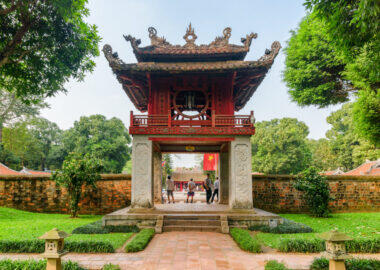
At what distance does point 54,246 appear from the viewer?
→ 4.36m

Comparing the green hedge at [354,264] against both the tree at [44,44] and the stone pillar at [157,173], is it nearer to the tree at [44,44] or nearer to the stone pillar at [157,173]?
the stone pillar at [157,173]

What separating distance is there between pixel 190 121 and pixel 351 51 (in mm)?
5972

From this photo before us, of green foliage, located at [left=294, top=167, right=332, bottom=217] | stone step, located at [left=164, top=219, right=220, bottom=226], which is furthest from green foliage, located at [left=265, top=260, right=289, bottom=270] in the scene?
green foliage, located at [left=294, top=167, right=332, bottom=217]

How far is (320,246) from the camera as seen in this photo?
6.11 metres

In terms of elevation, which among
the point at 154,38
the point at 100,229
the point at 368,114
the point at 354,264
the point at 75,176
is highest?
the point at 154,38

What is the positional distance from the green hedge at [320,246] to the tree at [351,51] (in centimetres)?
403

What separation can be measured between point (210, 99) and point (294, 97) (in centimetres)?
630

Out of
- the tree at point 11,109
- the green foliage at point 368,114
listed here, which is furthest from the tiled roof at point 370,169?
the tree at point 11,109

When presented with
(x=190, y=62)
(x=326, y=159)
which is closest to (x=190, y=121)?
A: (x=190, y=62)

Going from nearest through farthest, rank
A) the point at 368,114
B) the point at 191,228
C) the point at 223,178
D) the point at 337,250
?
the point at 337,250 → the point at 368,114 → the point at 191,228 → the point at 223,178

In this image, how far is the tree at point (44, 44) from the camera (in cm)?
833

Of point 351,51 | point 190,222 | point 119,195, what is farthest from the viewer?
point 119,195

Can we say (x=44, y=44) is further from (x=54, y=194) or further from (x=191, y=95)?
(x=54, y=194)

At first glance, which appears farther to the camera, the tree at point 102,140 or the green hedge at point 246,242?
the tree at point 102,140
